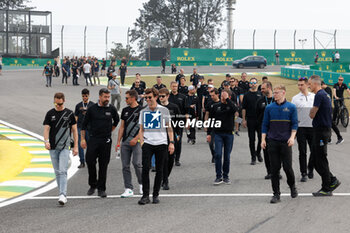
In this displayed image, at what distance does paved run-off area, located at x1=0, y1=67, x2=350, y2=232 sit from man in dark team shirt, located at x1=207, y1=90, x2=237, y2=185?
302mm

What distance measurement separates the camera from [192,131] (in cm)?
1502

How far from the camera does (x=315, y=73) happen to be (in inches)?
1314

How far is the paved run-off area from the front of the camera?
6.79 m

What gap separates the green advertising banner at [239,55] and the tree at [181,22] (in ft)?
69.1

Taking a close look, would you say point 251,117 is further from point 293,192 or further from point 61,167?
point 61,167

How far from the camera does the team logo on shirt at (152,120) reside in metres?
8.30

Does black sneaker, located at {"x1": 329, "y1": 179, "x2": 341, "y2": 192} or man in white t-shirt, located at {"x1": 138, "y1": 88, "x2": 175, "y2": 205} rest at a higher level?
man in white t-shirt, located at {"x1": 138, "y1": 88, "x2": 175, "y2": 205}

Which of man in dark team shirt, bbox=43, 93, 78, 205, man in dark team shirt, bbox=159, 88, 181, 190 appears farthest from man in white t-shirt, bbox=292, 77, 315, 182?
man in dark team shirt, bbox=43, 93, 78, 205

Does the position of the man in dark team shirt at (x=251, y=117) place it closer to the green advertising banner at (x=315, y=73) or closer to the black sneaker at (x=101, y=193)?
the black sneaker at (x=101, y=193)

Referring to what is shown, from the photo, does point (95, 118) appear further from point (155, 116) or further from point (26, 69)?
point (26, 69)

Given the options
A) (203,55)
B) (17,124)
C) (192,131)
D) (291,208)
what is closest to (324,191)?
(291,208)

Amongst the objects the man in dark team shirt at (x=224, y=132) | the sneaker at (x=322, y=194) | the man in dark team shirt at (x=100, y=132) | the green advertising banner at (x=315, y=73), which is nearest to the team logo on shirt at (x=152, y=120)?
the man in dark team shirt at (x=100, y=132)

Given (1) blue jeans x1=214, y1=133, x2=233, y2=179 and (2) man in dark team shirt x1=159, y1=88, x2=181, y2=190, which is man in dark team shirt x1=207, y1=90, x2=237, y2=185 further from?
(2) man in dark team shirt x1=159, y1=88, x2=181, y2=190

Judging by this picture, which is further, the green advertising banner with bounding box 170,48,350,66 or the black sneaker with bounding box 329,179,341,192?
the green advertising banner with bounding box 170,48,350,66
